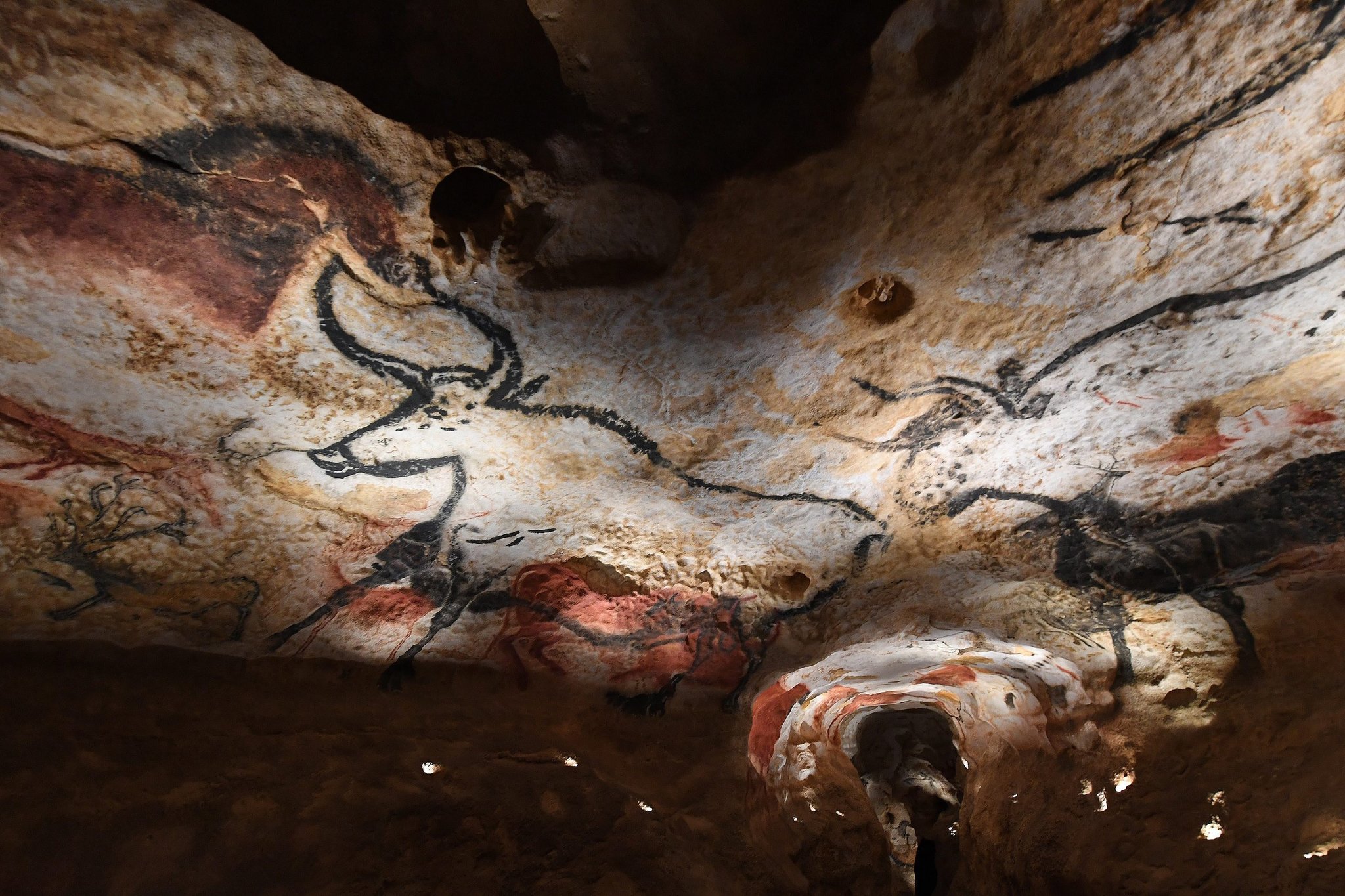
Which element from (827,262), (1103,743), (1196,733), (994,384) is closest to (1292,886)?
(1196,733)

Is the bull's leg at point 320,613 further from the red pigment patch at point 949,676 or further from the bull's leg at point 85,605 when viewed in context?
the red pigment patch at point 949,676

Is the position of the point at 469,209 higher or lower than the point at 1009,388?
lower

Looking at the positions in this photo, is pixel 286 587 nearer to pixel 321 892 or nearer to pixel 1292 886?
pixel 321 892

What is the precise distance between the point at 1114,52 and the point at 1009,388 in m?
1.13

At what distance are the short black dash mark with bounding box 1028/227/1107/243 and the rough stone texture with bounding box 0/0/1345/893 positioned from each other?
0.03 metres

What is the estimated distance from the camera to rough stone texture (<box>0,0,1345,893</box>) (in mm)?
1663

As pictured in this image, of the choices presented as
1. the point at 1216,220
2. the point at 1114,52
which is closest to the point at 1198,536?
the point at 1216,220

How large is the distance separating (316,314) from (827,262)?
152 centimetres

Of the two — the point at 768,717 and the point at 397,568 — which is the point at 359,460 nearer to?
the point at 397,568

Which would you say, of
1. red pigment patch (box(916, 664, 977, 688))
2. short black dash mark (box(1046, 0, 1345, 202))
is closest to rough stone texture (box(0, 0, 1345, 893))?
short black dash mark (box(1046, 0, 1345, 202))

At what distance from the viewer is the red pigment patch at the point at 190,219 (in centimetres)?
168

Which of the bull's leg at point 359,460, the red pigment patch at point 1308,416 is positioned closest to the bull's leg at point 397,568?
the bull's leg at point 359,460

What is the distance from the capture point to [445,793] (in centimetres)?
285

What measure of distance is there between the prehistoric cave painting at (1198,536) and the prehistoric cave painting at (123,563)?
3041mm
